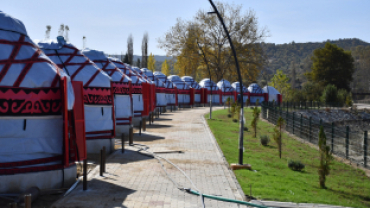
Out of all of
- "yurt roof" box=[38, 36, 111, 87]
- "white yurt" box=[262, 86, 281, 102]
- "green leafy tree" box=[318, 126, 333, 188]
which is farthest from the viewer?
"white yurt" box=[262, 86, 281, 102]

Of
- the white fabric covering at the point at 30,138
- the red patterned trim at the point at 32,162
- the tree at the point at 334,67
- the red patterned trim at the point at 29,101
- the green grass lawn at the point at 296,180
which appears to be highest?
the tree at the point at 334,67

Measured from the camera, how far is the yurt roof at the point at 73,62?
44.3 ft

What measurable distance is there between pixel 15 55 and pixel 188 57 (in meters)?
50.0

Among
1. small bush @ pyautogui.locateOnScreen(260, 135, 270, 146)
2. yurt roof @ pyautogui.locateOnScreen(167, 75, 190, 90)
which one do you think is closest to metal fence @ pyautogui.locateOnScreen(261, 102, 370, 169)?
small bush @ pyautogui.locateOnScreen(260, 135, 270, 146)

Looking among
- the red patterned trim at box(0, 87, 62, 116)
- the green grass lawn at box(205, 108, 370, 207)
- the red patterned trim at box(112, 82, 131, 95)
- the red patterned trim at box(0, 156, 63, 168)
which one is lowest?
the green grass lawn at box(205, 108, 370, 207)

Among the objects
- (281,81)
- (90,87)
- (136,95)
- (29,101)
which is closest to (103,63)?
(136,95)

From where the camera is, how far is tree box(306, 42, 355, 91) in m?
62.4

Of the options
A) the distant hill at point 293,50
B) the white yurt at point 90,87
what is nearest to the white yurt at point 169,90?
the white yurt at point 90,87

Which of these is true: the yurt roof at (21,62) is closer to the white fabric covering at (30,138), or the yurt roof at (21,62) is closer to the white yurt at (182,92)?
the white fabric covering at (30,138)

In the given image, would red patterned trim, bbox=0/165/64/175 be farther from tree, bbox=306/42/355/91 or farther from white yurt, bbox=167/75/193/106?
tree, bbox=306/42/355/91

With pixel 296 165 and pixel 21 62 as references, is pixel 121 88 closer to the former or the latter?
pixel 296 165

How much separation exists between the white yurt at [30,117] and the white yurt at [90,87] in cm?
471

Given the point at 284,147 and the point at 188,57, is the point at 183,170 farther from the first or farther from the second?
the point at 188,57

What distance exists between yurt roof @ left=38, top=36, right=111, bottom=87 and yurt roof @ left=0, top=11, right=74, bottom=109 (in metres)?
4.78
